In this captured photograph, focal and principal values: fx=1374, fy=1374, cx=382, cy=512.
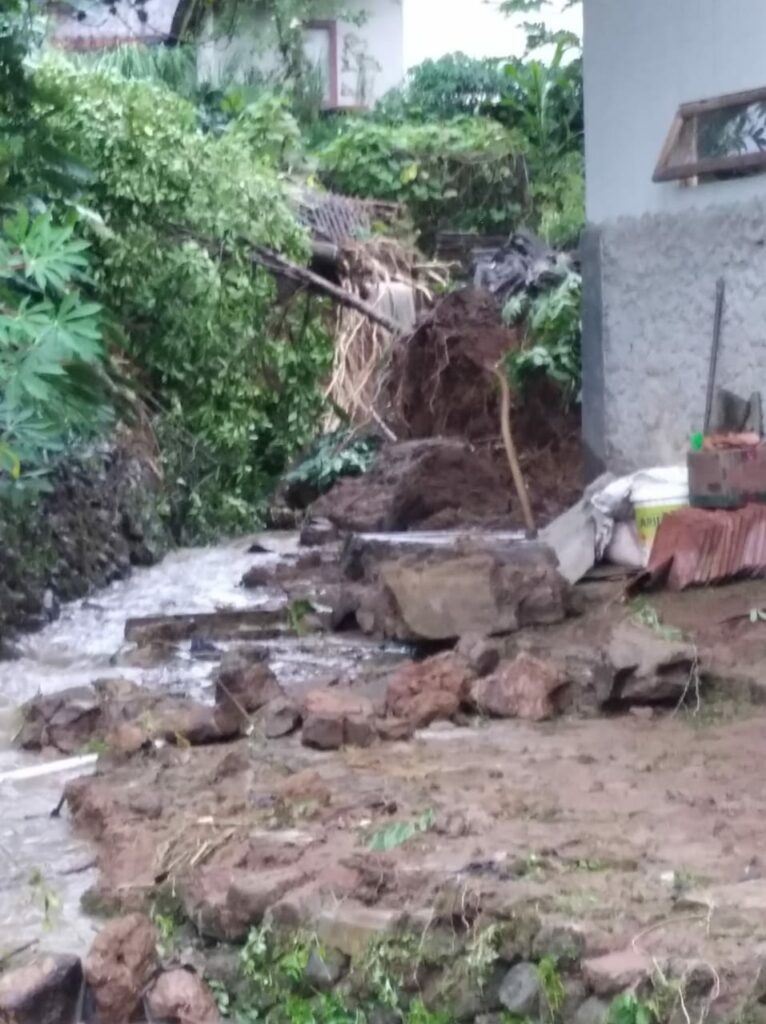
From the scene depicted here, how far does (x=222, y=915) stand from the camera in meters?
3.71

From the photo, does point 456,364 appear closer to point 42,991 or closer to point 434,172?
point 434,172

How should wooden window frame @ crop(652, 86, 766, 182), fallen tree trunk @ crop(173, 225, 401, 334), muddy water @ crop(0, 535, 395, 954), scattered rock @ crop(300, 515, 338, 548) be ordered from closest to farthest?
muddy water @ crop(0, 535, 395, 954), wooden window frame @ crop(652, 86, 766, 182), scattered rock @ crop(300, 515, 338, 548), fallen tree trunk @ crop(173, 225, 401, 334)

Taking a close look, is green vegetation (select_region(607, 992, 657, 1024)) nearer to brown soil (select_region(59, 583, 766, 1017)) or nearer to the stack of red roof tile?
brown soil (select_region(59, 583, 766, 1017))

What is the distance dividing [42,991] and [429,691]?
2.48 metres

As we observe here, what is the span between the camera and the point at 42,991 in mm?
3547

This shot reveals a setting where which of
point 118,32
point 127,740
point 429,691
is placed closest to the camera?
point 127,740

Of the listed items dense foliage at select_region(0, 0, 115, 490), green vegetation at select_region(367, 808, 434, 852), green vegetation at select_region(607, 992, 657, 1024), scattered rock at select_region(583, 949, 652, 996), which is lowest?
green vegetation at select_region(367, 808, 434, 852)

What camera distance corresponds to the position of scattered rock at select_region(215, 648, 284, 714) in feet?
19.2

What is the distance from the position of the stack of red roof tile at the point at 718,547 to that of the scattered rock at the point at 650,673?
177 centimetres

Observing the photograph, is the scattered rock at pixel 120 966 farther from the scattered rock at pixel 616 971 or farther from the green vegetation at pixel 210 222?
the green vegetation at pixel 210 222

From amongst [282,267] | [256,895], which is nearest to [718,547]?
[256,895]

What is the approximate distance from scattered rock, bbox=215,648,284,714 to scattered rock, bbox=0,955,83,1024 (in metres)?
2.17

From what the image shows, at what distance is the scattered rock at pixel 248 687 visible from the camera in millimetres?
5844

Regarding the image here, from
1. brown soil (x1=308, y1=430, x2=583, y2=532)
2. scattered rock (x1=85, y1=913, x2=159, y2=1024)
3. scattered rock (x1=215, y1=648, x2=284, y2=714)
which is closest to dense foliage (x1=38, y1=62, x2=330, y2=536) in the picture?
brown soil (x1=308, y1=430, x2=583, y2=532)
